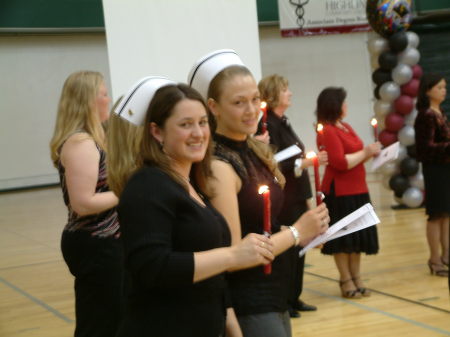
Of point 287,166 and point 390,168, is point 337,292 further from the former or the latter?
point 390,168

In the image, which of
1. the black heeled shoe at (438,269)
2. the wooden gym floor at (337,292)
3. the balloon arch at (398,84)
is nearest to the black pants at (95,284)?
the wooden gym floor at (337,292)

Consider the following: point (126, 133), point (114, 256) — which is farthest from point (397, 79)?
point (126, 133)

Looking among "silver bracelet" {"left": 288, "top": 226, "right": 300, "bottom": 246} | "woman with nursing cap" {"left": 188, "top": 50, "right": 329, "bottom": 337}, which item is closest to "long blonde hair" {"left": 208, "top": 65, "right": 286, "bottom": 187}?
"woman with nursing cap" {"left": 188, "top": 50, "right": 329, "bottom": 337}

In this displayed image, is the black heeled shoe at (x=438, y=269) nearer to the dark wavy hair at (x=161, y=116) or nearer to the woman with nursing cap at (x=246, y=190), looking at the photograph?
the woman with nursing cap at (x=246, y=190)

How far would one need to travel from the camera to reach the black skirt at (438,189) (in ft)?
19.7

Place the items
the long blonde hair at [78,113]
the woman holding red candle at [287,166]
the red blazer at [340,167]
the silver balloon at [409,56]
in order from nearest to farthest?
1. the long blonde hair at [78,113]
2. the woman holding red candle at [287,166]
3. the red blazer at [340,167]
4. the silver balloon at [409,56]

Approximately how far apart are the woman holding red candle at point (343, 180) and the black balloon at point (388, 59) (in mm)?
3535

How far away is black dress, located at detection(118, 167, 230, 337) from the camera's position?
2.04 meters

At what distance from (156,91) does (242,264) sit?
0.58 meters

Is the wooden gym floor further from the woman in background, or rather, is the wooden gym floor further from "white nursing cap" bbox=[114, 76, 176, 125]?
"white nursing cap" bbox=[114, 76, 176, 125]

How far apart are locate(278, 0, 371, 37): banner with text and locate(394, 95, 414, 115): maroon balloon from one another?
4.25 metres

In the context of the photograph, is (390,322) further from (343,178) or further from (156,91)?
(156,91)

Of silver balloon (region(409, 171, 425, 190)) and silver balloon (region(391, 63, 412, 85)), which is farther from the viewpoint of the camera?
silver balloon (region(409, 171, 425, 190))

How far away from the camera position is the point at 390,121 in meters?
9.14
